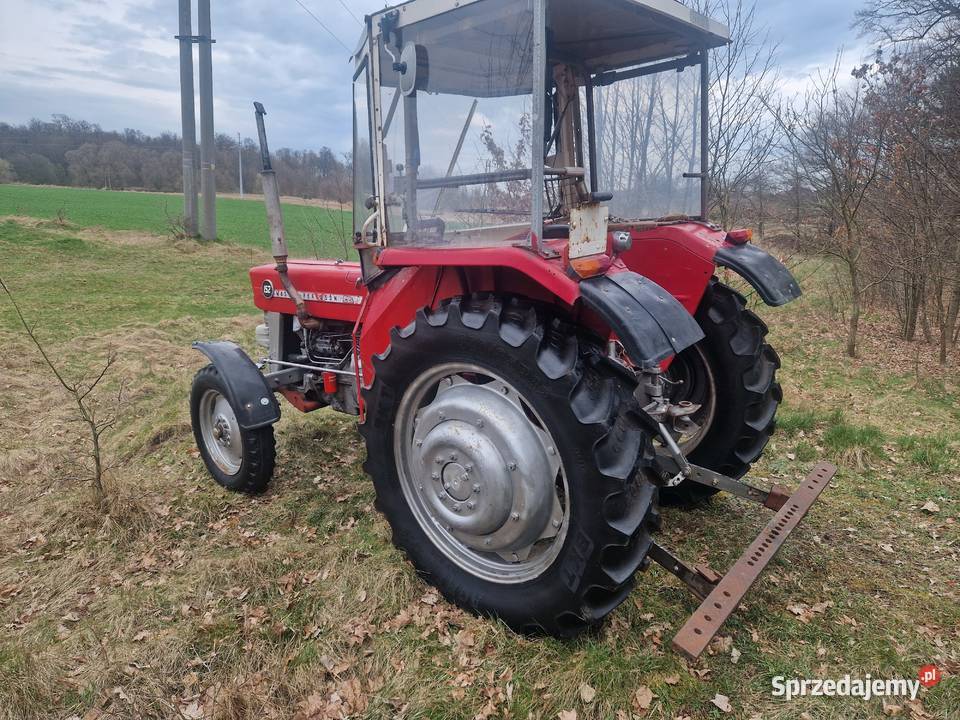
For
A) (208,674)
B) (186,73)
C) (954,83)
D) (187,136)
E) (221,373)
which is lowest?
(208,674)

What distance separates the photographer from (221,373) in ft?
11.8

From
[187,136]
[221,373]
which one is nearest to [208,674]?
[221,373]

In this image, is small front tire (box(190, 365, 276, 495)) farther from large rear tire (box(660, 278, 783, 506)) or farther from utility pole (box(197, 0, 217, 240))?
utility pole (box(197, 0, 217, 240))

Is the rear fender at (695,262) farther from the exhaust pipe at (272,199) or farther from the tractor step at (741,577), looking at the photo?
the exhaust pipe at (272,199)

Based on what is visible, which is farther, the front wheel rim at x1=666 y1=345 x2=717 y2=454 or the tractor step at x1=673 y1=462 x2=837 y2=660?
the front wheel rim at x1=666 y1=345 x2=717 y2=454

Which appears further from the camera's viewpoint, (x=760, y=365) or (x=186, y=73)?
(x=186, y=73)

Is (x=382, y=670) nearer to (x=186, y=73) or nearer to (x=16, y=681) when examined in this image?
(x=16, y=681)

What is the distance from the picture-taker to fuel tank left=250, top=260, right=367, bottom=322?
3.67m

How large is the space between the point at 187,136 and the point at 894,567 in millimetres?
18231

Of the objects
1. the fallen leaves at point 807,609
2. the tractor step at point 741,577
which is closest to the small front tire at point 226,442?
the tractor step at point 741,577

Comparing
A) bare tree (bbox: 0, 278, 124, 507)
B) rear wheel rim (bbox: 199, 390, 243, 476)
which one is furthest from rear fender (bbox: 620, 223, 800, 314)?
bare tree (bbox: 0, 278, 124, 507)

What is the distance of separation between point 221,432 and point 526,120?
267 cm

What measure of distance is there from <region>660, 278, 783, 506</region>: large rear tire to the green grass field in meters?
0.43

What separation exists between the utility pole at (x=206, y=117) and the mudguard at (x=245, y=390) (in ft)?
48.4
